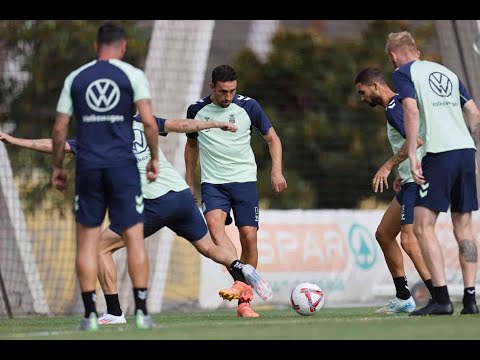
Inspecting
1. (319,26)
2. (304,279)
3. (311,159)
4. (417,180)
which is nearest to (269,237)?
(304,279)

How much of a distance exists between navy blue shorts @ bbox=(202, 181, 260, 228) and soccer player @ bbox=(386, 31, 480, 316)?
2349mm

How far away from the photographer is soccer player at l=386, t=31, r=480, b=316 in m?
9.88

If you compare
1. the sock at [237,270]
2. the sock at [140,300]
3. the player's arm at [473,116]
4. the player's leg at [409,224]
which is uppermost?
the player's arm at [473,116]

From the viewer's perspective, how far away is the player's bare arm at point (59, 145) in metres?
8.98

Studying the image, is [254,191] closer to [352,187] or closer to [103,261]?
[103,261]

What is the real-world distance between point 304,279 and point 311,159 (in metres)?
8.89

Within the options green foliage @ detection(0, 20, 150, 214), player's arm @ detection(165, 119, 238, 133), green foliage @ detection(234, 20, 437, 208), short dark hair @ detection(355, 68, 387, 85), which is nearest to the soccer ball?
player's arm @ detection(165, 119, 238, 133)

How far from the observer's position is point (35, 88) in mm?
23812

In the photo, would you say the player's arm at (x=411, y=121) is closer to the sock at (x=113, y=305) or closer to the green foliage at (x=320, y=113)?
the sock at (x=113, y=305)

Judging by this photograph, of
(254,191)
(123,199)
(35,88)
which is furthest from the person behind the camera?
(35,88)

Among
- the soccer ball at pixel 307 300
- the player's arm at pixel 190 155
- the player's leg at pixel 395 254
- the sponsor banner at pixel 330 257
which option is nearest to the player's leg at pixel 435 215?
the soccer ball at pixel 307 300

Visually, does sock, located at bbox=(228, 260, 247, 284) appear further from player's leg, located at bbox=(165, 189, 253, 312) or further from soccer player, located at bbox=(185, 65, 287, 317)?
soccer player, located at bbox=(185, 65, 287, 317)

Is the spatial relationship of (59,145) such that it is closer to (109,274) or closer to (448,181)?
(109,274)

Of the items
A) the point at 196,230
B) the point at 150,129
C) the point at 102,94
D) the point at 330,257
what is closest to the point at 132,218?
the point at 150,129
